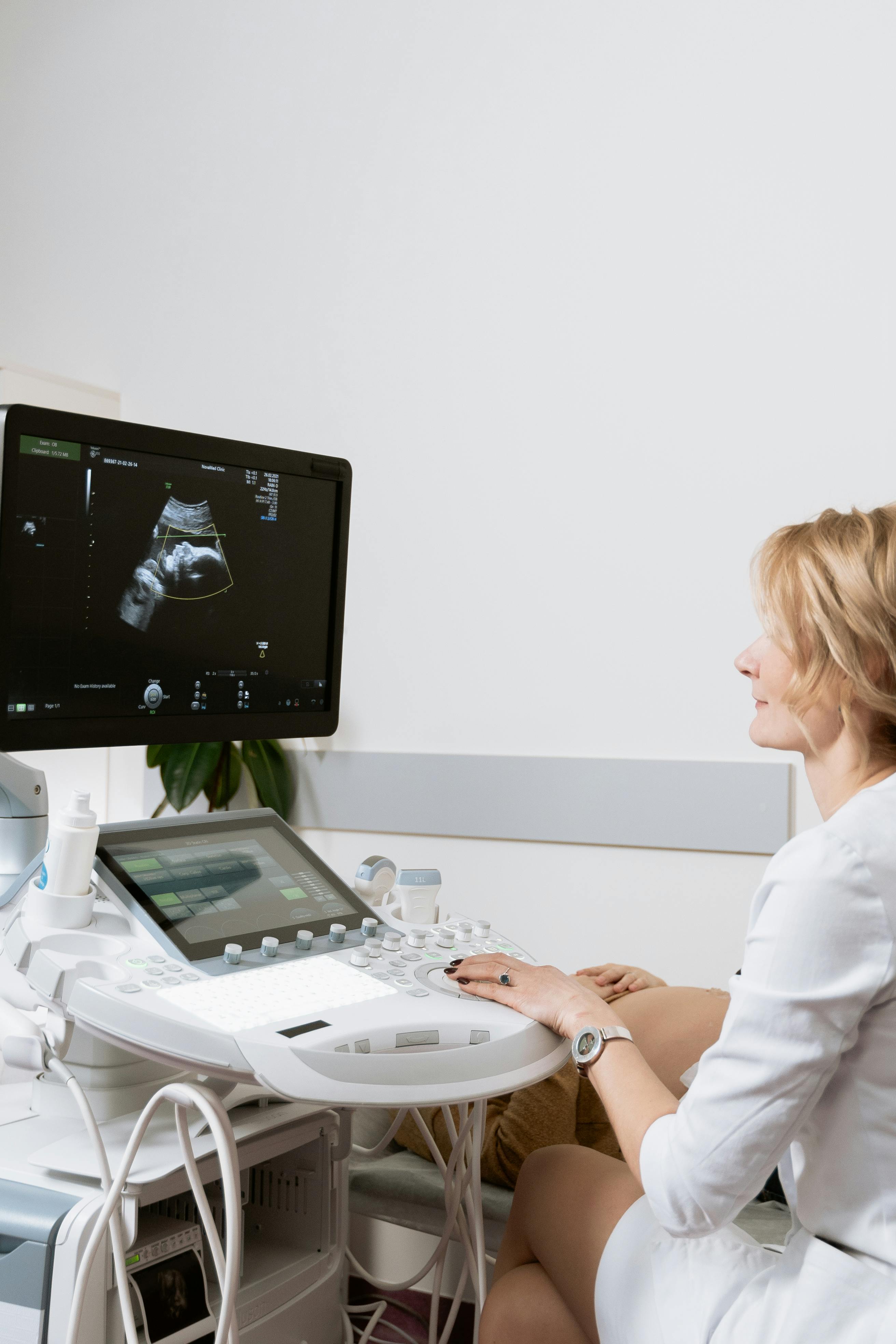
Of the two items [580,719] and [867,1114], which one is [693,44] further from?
[867,1114]

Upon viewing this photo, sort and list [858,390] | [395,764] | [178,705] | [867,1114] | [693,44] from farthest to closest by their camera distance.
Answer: [395,764], [693,44], [858,390], [178,705], [867,1114]

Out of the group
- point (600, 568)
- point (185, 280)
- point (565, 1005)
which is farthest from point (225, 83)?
point (565, 1005)

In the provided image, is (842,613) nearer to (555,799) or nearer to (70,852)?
(70,852)

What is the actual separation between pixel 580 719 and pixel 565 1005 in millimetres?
1257

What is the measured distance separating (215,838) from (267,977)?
252mm

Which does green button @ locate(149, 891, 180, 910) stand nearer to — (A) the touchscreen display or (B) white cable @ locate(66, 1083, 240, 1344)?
(A) the touchscreen display

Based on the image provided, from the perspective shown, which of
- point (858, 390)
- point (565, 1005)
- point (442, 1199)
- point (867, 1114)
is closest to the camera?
point (867, 1114)

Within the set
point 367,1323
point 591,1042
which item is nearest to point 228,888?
point 591,1042

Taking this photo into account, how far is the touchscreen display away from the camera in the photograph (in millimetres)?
1167

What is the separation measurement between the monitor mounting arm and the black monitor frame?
5.8 inches

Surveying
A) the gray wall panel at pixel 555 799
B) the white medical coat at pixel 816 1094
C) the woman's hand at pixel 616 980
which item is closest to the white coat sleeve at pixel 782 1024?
the white medical coat at pixel 816 1094

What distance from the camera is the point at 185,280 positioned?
288 cm

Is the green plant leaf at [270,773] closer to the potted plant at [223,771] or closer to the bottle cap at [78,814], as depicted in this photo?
the potted plant at [223,771]

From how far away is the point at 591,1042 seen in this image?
1.06 m
